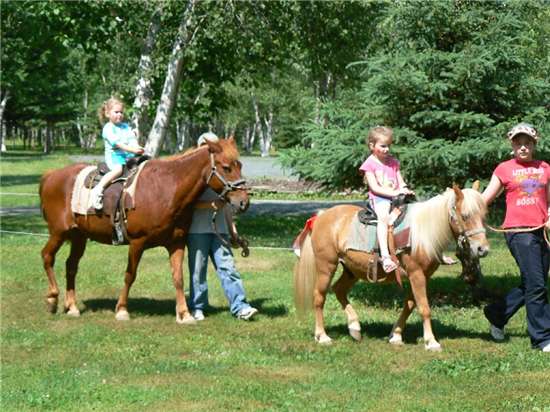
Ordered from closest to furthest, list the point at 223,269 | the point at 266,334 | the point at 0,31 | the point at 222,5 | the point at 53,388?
1. the point at 53,388
2. the point at 266,334
3. the point at 223,269
4. the point at 222,5
5. the point at 0,31

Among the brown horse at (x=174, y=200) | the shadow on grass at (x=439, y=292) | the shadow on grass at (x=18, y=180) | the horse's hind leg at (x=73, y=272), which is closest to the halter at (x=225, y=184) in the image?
the brown horse at (x=174, y=200)

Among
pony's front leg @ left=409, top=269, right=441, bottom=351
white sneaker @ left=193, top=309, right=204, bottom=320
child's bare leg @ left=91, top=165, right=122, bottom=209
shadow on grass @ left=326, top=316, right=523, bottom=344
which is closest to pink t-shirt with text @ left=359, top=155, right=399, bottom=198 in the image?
pony's front leg @ left=409, top=269, right=441, bottom=351

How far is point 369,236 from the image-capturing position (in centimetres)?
914

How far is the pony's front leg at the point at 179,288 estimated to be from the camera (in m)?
10.6

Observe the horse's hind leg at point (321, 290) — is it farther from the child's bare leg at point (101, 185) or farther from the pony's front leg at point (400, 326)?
the child's bare leg at point (101, 185)

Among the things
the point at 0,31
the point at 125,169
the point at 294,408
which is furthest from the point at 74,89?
the point at 294,408

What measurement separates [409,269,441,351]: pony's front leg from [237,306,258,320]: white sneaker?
7.90 feet

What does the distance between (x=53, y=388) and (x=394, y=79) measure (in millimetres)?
5874

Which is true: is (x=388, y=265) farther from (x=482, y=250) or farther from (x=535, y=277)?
(x=535, y=277)

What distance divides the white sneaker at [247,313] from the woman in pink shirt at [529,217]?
10.8ft

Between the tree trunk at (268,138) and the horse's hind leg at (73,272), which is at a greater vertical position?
the horse's hind leg at (73,272)

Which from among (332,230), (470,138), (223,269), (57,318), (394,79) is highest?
(394,79)

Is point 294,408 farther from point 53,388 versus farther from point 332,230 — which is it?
point 332,230

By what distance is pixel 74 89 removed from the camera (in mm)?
73438
